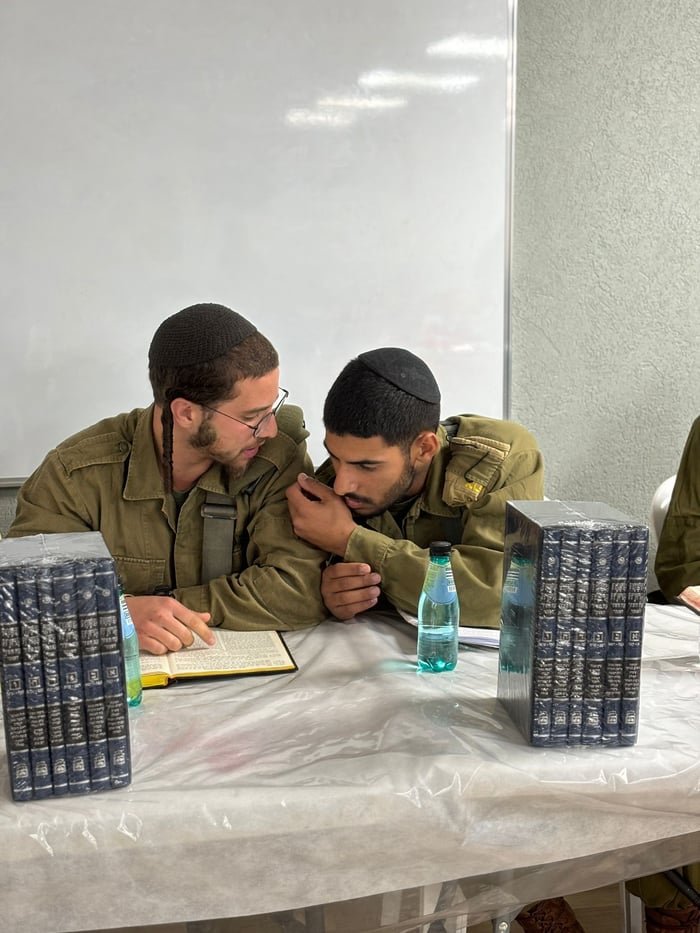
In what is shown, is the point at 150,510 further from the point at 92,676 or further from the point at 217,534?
the point at 92,676

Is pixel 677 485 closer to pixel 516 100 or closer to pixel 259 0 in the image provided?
pixel 516 100

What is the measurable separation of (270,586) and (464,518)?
447 mm

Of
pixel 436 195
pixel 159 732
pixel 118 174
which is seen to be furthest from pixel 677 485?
pixel 118 174

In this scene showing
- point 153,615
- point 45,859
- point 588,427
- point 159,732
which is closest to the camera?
point 45,859

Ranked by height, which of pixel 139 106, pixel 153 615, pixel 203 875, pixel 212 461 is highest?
pixel 139 106

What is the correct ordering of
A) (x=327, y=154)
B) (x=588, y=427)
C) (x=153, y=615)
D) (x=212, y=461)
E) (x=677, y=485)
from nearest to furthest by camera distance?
(x=153, y=615), (x=212, y=461), (x=677, y=485), (x=327, y=154), (x=588, y=427)

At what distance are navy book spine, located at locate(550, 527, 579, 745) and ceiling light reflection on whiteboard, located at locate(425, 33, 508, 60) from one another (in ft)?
6.19

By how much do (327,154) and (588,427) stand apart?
1.23 meters

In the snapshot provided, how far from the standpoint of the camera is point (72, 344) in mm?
2398

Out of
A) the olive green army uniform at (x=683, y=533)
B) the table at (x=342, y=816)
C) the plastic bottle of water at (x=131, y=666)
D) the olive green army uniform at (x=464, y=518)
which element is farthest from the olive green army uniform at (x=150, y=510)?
the olive green army uniform at (x=683, y=533)

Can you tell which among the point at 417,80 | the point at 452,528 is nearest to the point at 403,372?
the point at 452,528

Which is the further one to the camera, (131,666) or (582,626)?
(131,666)

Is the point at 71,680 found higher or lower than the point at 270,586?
higher

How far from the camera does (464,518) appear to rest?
6.14 feet
